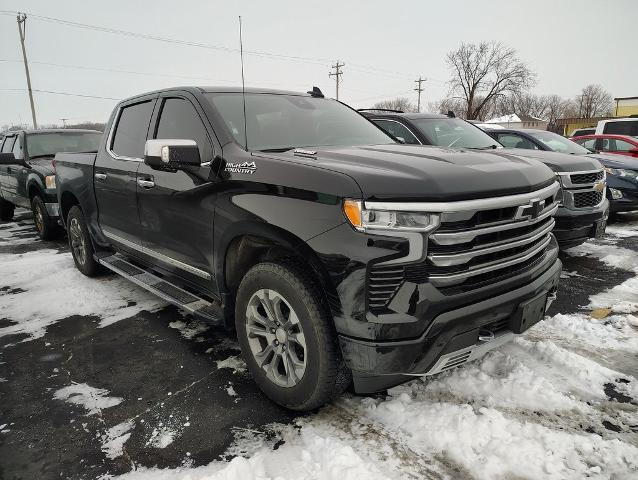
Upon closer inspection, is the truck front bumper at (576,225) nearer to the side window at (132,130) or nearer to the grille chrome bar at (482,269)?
the grille chrome bar at (482,269)

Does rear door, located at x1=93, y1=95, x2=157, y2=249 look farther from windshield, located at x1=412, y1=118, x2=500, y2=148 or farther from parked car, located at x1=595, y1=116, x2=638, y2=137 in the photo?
parked car, located at x1=595, y1=116, x2=638, y2=137

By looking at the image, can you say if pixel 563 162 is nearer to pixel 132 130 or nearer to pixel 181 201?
pixel 181 201

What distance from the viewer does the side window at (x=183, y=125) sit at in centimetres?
290

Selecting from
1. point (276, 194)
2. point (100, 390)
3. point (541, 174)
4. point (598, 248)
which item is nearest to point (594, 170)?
point (598, 248)

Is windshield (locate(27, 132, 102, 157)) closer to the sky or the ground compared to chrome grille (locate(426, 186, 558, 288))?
closer to the sky

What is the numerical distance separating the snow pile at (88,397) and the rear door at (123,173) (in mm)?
1260

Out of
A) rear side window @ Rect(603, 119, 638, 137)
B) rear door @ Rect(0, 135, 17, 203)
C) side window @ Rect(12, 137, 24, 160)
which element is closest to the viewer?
side window @ Rect(12, 137, 24, 160)

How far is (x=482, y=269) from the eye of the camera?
2125 millimetres

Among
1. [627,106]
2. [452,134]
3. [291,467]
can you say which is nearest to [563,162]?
[452,134]

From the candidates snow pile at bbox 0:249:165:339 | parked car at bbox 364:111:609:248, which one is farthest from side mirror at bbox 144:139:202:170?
parked car at bbox 364:111:609:248

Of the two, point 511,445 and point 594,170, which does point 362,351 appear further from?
point 594,170

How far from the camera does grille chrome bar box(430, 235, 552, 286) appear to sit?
1992 millimetres

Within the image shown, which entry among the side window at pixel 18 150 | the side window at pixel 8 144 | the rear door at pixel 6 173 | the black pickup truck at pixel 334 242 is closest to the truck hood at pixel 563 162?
the black pickup truck at pixel 334 242

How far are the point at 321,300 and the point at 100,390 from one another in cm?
166
